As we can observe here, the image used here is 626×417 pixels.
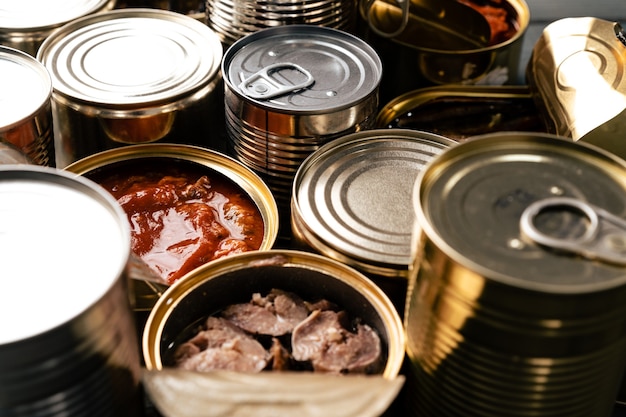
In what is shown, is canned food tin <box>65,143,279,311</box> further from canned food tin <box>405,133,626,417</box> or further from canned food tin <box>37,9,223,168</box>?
canned food tin <box>405,133,626,417</box>

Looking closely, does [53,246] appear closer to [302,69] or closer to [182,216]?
[182,216]

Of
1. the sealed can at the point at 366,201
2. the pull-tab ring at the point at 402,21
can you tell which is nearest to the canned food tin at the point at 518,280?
the sealed can at the point at 366,201

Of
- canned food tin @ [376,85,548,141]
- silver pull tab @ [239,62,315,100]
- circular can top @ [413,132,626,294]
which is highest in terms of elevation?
circular can top @ [413,132,626,294]

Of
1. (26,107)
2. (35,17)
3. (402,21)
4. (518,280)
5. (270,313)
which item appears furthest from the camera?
(402,21)

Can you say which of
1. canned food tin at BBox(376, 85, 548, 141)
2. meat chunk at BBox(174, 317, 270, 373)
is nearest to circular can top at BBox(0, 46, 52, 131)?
meat chunk at BBox(174, 317, 270, 373)

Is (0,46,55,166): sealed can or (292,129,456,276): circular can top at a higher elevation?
(0,46,55,166): sealed can

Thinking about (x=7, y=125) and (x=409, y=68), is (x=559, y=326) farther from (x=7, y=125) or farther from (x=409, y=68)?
(x=409, y=68)

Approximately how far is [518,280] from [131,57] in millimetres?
1827

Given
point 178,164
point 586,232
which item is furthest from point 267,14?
point 586,232

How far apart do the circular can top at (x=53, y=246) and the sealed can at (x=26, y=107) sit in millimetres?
585

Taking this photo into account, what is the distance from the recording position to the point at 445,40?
3408mm

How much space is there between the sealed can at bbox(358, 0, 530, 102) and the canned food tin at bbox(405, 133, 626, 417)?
1354mm

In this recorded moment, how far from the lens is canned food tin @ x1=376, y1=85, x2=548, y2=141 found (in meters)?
2.96

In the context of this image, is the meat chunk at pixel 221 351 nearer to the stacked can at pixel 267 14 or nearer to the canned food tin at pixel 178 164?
the canned food tin at pixel 178 164
